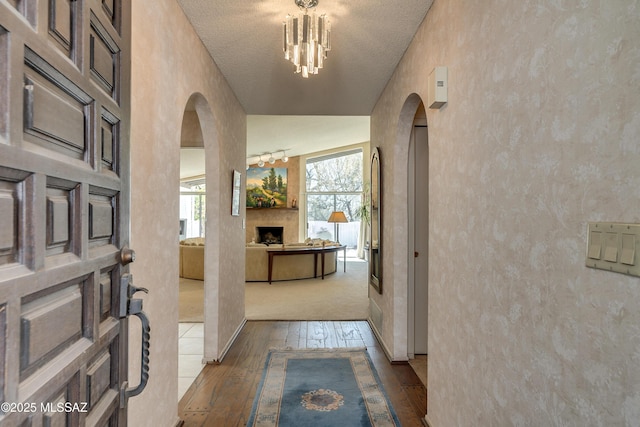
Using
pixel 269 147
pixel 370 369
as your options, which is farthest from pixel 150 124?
pixel 269 147

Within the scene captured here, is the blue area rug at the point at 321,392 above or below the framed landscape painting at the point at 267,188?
below

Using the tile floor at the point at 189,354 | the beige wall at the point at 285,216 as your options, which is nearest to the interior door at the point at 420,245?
the tile floor at the point at 189,354

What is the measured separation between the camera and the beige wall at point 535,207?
80cm

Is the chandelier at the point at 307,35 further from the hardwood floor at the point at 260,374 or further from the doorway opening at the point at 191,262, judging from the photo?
the hardwood floor at the point at 260,374

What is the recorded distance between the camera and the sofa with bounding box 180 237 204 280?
6949 millimetres

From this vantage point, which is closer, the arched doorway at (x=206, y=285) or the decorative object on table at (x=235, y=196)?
the arched doorway at (x=206, y=285)

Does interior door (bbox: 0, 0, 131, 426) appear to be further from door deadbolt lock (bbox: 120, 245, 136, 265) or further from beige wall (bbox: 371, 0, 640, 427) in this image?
beige wall (bbox: 371, 0, 640, 427)

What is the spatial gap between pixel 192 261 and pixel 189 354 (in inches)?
156

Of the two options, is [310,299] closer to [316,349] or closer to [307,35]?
[316,349]

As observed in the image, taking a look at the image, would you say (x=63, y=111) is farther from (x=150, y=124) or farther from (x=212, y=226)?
(x=212, y=226)

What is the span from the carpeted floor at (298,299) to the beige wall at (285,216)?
12.3ft

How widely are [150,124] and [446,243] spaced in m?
1.65

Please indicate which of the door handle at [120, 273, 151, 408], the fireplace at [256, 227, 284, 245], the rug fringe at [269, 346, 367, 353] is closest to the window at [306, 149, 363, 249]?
the fireplace at [256, 227, 284, 245]

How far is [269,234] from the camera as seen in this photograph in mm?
11086
